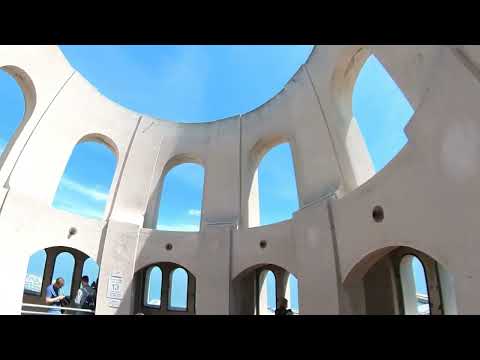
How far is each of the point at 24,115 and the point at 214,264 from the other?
297 inches

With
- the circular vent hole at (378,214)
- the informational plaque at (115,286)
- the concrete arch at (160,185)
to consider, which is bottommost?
the informational plaque at (115,286)

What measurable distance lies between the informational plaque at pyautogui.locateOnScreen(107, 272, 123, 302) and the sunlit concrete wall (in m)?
0.18

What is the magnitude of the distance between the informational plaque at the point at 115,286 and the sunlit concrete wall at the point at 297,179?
0.18m

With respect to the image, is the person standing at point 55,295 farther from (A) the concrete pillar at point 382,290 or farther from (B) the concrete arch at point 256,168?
(A) the concrete pillar at point 382,290

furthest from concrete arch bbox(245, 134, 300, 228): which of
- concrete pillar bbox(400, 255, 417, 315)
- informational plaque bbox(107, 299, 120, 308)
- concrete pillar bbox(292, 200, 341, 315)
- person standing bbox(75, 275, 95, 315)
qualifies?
person standing bbox(75, 275, 95, 315)

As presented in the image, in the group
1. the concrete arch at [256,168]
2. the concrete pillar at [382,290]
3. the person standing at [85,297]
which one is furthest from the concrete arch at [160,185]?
the concrete pillar at [382,290]

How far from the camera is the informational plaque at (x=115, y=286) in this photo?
414 inches

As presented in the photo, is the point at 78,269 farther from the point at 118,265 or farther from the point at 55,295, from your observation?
the point at 55,295

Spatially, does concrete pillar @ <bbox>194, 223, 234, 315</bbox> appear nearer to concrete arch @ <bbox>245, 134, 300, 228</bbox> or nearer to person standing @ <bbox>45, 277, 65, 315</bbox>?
concrete arch @ <bbox>245, 134, 300, 228</bbox>

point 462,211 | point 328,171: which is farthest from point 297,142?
point 462,211

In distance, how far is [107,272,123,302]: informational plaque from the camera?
10.5m

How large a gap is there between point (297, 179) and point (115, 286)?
680 centimetres
